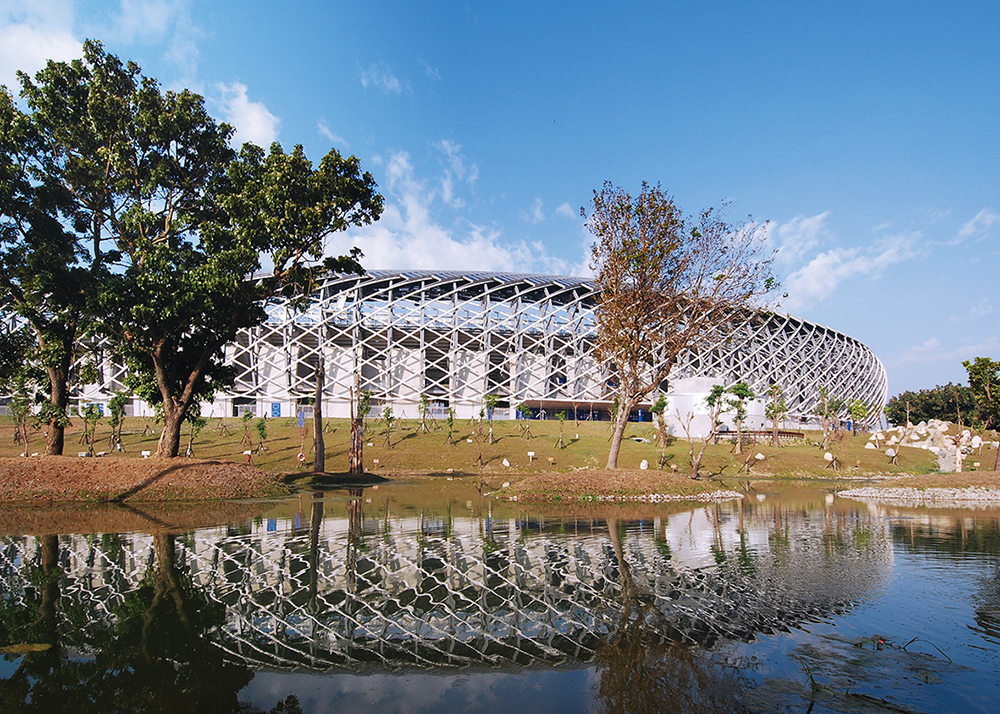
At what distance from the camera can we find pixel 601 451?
42.3m

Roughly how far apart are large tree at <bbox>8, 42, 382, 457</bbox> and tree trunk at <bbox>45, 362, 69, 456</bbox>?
2131 mm

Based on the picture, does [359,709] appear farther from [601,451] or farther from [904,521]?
[601,451]

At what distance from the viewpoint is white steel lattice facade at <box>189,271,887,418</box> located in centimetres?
7194

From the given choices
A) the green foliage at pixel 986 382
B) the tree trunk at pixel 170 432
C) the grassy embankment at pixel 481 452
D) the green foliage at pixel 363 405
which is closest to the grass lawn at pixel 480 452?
the grassy embankment at pixel 481 452

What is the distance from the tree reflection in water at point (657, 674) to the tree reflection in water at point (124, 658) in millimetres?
2570

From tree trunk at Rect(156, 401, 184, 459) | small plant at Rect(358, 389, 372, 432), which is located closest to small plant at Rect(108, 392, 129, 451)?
small plant at Rect(358, 389, 372, 432)

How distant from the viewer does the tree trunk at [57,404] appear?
74.8 ft

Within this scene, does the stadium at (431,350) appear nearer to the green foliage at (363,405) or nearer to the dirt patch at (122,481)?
the green foliage at (363,405)

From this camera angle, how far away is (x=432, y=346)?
75.3m

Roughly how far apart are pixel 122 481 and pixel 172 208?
1116cm

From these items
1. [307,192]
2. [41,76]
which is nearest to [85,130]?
[41,76]

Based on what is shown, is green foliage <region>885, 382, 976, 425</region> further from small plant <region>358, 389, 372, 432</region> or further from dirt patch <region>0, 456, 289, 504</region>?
dirt patch <region>0, 456, 289, 504</region>

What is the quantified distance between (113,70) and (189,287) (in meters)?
9.38

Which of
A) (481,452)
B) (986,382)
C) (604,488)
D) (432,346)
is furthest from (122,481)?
(432,346)
